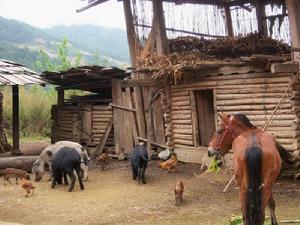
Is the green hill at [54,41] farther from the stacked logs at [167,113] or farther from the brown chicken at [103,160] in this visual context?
the brown chicken at [103,160]

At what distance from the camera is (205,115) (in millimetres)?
15344

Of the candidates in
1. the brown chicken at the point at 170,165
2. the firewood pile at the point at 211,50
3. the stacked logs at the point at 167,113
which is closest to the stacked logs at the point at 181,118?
the stacked logs at the point at 167,113

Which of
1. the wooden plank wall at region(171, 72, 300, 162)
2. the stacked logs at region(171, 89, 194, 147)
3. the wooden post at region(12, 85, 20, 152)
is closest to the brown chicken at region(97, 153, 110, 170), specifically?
the stacked logs at region(171, 89, 194, 147)

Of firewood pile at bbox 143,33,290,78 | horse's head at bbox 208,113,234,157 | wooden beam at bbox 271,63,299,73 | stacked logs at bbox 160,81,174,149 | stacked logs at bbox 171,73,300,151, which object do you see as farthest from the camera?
stacked logs at bbox 160,81,174,149

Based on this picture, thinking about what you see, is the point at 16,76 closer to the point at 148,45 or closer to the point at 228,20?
the point at 148,45

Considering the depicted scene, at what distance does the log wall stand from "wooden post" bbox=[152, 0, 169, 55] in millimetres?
3543

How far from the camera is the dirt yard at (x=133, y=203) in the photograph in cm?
885

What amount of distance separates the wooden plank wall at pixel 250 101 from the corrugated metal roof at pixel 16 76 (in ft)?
19.0

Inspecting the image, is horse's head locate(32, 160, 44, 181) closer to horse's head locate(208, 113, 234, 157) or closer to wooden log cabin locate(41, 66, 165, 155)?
wooden log cabin locate(41, 66, 165, 155)

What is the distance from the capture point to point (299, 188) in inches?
426

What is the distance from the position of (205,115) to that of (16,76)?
7.32m

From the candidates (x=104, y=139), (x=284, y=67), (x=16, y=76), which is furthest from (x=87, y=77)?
(x=284, y=67)

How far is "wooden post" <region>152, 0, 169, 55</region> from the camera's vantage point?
1541 cm

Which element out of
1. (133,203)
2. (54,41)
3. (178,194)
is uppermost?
(54,41)
